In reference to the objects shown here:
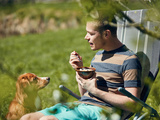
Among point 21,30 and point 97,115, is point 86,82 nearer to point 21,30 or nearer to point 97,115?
point 97,115

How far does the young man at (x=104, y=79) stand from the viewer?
1476 mm

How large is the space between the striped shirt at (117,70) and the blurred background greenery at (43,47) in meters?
0.21

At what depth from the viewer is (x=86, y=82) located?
146 centimetres

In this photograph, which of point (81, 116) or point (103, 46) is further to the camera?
point (103, 46)

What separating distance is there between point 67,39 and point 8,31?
6.89 meters

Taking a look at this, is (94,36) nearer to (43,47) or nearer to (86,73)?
(86,73)

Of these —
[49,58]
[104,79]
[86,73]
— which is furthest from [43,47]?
[86,73]

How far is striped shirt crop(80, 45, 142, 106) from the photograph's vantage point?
60.1 inches

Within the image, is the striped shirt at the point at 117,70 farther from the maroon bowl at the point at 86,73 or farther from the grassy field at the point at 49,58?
the grassy field at the point at 49,58

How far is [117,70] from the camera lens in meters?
1.60

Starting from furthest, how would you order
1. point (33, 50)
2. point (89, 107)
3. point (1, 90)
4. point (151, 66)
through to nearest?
point (33, 50)
point (151, 66)
point (89, 107)
point (1, 90)

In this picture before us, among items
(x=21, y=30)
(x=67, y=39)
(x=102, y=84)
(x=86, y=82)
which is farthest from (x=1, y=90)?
(x=21, y=30)

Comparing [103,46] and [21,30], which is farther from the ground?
[103,46]

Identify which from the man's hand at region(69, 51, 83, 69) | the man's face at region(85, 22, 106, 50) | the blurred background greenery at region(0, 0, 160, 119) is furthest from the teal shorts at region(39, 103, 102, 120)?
the man's face at region(85, 22, 106, 50)
